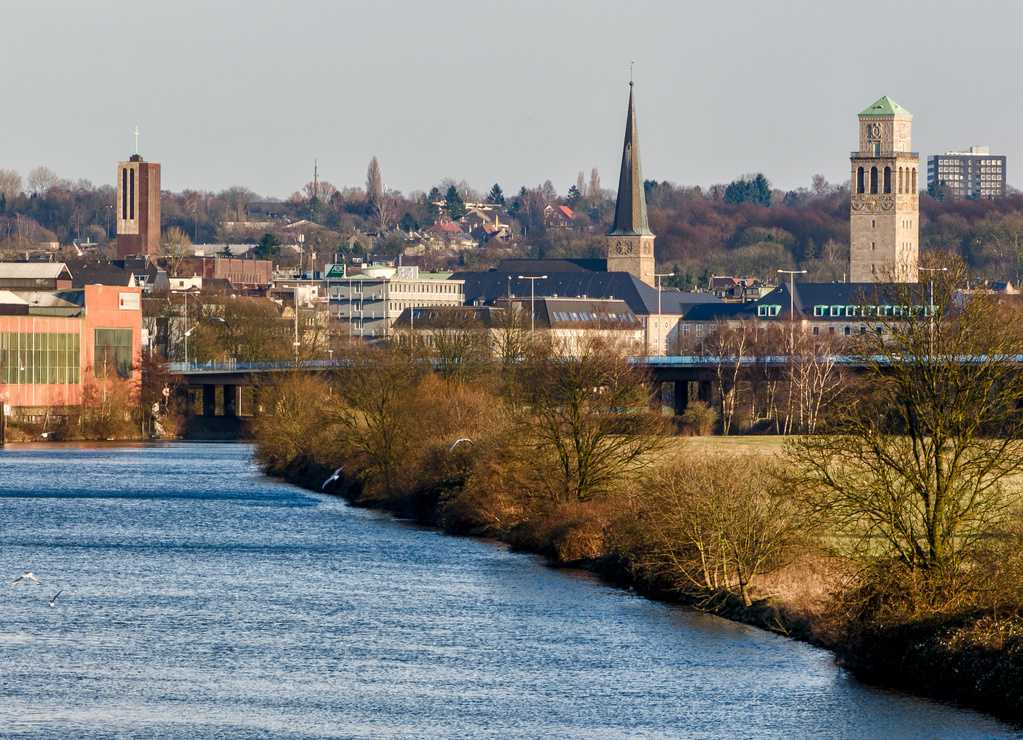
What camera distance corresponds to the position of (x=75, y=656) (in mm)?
31234

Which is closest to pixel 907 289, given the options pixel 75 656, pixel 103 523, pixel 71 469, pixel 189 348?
pixel 75 656

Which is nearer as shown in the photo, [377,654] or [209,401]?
[377,654]

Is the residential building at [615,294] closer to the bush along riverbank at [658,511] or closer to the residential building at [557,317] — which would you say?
the residential building at [557,317]

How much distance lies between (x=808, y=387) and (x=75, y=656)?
67.4 metres

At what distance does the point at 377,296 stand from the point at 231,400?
213ft

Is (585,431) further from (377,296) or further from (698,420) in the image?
(377,296)

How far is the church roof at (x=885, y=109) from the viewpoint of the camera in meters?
179

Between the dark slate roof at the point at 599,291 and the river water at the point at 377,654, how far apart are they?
135577 mm

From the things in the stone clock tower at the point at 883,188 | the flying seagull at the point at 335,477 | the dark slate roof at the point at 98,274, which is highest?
the stone clock tower at the point at 883,188

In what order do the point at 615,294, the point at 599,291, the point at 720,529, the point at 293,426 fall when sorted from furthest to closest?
1. the point at 599,291
2. the point at 615,294
3. the point at 293,426
4. the point at 720,529

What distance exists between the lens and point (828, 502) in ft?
97.7

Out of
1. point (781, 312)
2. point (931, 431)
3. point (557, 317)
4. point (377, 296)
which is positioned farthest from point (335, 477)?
point (377, 296)

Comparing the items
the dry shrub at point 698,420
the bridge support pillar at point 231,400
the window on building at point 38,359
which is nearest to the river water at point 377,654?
the dry shrub at point 698,420

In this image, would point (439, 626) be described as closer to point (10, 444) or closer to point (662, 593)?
point (662, 593)
